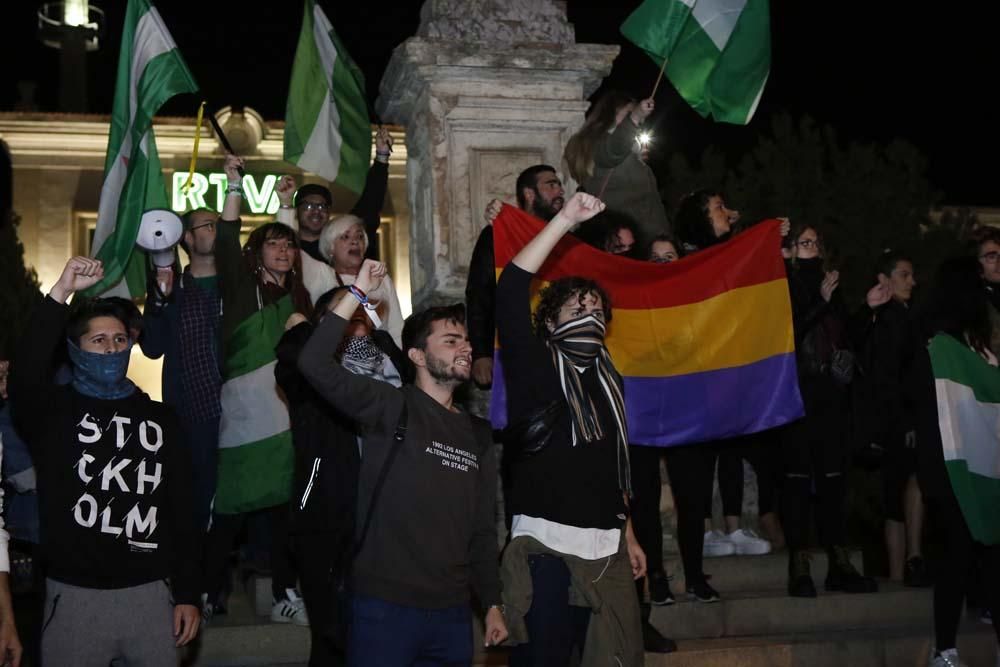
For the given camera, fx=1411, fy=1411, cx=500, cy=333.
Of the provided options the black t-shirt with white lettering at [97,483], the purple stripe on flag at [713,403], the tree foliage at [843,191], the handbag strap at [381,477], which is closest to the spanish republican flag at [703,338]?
the purple stripe on flag at [713,403]

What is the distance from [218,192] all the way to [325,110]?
20.6 meters

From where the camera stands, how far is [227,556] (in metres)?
7.10

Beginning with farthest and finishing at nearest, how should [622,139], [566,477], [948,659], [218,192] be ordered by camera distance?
[218,192] < [622,139] < [948,659] < [566,477]

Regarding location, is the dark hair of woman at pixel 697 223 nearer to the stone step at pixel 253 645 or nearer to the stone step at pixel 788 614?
the stone step at pixel 788 614

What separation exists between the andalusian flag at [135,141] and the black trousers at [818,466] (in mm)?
3706

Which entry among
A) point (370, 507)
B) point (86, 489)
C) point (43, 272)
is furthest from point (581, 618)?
point (43, 272)

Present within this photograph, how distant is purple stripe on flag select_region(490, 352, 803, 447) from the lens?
7289 millimetres

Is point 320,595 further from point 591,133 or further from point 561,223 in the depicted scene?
point 591,133

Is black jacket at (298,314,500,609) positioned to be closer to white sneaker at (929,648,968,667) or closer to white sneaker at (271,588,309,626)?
white sneaker at (271,588,309,626)

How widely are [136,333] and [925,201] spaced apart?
19.2 m

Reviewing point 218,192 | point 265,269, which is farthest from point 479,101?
point 218,192

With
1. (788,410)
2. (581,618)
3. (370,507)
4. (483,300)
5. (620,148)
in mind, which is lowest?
(581,618)

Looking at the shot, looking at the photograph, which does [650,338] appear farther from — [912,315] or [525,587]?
[525,587]

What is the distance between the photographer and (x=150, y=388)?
2761 cm
